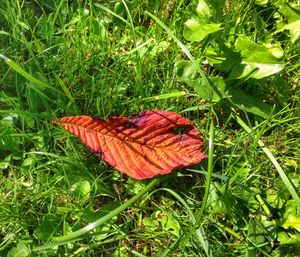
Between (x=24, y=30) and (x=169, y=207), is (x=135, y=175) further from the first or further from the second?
(x=24, y=30)

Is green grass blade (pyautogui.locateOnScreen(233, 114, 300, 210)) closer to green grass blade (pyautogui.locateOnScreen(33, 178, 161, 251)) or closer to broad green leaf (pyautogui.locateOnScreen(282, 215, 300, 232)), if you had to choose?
broad green leaf (pyautogui.locateOnScreen(282, 215, 300, 232))

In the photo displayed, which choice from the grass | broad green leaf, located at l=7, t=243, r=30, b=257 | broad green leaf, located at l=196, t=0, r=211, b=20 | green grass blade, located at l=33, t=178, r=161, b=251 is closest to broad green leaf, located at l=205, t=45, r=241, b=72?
the grass

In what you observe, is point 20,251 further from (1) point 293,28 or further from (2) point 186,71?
(1) point 293,28

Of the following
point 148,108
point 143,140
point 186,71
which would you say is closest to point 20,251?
point 143,140

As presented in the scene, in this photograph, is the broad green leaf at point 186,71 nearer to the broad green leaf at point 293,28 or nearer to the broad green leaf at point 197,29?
the broad green leaf at point 197,29

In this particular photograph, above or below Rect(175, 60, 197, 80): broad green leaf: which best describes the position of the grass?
below

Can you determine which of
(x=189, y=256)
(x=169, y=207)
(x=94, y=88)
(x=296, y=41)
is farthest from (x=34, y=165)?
(x=296, y=41)

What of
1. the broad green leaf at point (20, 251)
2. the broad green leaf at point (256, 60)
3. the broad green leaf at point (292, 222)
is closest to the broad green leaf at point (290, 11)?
the broad green leaf at point (256, 60)

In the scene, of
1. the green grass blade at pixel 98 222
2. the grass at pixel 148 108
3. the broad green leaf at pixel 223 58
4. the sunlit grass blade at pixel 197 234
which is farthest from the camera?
the broad green leaf at pixel 223 58
